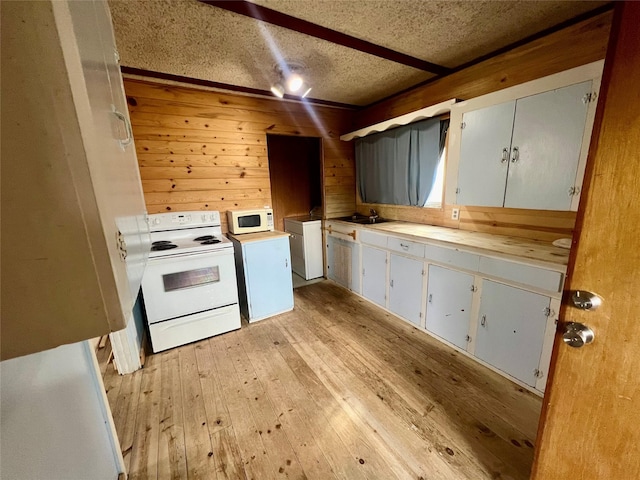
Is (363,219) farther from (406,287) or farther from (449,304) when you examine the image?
(449,304)

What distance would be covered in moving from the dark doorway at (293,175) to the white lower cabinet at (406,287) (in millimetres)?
2147

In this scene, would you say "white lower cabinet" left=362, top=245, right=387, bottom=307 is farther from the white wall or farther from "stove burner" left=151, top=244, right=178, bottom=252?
the white wall

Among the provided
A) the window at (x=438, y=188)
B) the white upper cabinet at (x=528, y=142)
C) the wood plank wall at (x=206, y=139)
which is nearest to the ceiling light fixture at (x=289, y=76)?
the wood plank wall at (x=206, y=139)

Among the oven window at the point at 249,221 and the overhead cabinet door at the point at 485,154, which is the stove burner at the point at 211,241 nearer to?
the oven window at the point at 249,221

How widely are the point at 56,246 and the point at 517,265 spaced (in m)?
2.14

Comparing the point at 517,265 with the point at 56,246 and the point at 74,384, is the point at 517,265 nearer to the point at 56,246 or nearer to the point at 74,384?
the point at 56,246

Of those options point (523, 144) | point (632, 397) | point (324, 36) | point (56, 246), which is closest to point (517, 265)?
point (523, 144)

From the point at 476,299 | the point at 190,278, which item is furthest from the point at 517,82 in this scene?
the point at 190,278

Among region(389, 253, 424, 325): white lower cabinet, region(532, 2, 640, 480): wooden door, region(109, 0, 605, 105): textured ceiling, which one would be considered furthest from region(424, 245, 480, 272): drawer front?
region(109, 0, 605, 105): textured ceiling

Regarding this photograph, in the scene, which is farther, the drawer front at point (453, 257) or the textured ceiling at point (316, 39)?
the drawer front at point (453, 257)

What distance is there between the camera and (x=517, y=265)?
1.70 meters

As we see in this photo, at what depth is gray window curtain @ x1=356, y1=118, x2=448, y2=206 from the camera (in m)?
2.63

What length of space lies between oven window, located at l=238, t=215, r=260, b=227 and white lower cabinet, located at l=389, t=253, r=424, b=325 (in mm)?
1591

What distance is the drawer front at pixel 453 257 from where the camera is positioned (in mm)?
1952
